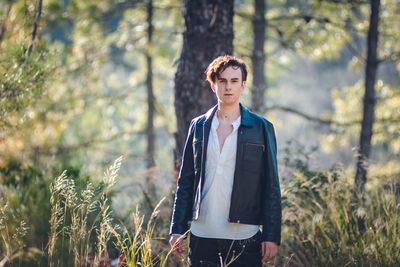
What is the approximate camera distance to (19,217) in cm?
634

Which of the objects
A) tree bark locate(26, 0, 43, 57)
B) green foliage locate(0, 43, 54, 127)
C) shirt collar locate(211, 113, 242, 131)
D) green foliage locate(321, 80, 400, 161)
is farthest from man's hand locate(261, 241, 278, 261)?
green foliage locate(321, 80, 400, 161)

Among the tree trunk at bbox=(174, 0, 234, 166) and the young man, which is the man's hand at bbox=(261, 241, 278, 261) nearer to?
the young man

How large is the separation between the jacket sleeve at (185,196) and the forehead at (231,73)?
42 cm

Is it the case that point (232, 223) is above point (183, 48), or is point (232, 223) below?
below

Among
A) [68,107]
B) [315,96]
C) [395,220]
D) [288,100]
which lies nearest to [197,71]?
[395,220]

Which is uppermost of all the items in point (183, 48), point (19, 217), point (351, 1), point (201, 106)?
point (351, 1)

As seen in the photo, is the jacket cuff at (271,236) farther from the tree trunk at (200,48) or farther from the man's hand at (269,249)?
the tree trunk at (200,48)

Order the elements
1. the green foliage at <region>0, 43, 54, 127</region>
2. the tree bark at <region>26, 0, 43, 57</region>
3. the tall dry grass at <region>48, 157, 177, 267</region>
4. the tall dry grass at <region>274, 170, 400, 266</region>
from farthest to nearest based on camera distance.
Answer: the tree bark at <region>26, 0, 43, 57</region> → the green foliage at <region>0, 43, 54, 127</region> → the tall dry grass at <region>274, 170, 400, 266</region> → the tall dry grass at <region>48, 157, 177, 267</region>

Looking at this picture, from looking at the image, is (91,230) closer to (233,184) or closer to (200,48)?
(233,184)

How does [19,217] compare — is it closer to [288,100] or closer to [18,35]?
[18,35]

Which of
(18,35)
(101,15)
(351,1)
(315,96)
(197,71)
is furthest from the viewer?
(315,96)

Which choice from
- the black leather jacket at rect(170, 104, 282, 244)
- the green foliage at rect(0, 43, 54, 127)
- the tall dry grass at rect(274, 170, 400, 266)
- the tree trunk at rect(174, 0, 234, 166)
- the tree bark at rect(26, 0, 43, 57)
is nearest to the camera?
the black leather jacket at rect(170, 104, 282, 244)

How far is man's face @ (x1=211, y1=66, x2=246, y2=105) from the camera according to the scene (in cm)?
442

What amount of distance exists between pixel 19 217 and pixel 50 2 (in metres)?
6.01
